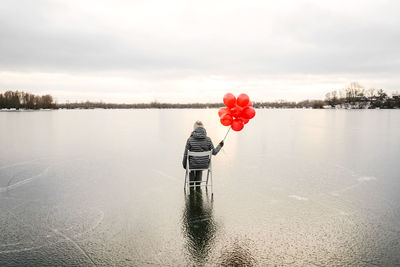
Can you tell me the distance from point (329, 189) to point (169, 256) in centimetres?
442

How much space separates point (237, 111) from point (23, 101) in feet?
415

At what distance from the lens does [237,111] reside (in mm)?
6480

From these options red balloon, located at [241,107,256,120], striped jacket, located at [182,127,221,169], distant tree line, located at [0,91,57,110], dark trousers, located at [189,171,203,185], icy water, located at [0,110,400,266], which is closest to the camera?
icy water, located at [0,110,400,266]

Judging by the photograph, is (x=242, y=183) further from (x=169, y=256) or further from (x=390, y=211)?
(x=169, y=256)

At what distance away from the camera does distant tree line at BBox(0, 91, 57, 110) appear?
10631 centimetres

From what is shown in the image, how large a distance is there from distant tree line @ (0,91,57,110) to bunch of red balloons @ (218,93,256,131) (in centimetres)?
11907

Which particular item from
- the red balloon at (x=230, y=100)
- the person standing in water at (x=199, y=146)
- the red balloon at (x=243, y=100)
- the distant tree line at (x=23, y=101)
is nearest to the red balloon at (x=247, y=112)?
the red balloon at (x=243, y=100)

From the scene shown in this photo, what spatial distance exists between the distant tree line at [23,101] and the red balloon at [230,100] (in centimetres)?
11911

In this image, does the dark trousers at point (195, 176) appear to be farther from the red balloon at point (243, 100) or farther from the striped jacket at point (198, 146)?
the red balloon at point (243, 100)

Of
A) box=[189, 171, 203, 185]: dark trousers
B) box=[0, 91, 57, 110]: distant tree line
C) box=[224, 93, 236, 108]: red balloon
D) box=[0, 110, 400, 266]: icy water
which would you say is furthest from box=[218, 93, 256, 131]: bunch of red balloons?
box=[0, 91, 57, 110]: distant tree line

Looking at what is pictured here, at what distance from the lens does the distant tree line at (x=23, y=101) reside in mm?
106312

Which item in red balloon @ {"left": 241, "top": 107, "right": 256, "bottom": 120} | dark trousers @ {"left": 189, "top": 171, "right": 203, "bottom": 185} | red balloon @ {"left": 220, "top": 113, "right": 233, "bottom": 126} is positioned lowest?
dark trousers @ {"left": 189, "top": 171, "right": 203, "bottom": 185}

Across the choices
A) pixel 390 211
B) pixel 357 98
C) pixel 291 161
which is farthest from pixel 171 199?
pixel 357 98

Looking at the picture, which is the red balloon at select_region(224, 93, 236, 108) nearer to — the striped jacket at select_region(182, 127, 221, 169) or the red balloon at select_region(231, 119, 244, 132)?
the red balloon at select_region(231, 119, 244, 132)
